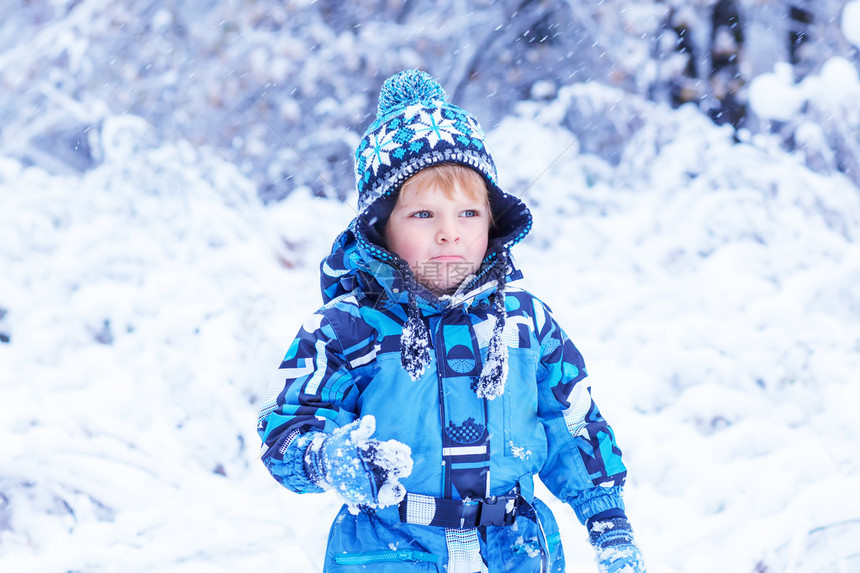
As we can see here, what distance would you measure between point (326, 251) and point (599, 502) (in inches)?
122

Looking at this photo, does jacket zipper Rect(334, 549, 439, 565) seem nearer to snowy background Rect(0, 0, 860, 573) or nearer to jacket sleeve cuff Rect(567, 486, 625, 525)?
jacket sleeve cuff Rect(567, 486, 625, 525)

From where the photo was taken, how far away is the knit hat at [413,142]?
1783 mm

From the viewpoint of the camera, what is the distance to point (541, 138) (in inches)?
206

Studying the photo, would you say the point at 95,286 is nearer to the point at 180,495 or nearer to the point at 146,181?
the point at 146,181

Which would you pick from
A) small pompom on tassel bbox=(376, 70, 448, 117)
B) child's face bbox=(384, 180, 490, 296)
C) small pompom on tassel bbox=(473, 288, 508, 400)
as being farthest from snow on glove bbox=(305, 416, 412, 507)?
small pompom on tassel bbox=(376, 70, 448, 117)

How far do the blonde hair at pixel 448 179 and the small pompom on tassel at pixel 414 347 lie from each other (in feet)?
1.00

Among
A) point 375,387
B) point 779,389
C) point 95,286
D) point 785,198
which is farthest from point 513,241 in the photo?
point 785,198

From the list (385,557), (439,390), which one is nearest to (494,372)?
(439,390)

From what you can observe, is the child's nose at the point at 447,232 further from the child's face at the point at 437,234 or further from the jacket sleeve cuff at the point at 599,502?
the jacket sleeve cuff at the point at 599,502

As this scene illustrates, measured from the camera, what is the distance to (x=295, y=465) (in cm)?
152

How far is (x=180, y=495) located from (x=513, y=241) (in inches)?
74.2

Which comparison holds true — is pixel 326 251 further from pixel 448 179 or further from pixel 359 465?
pixel 359 465

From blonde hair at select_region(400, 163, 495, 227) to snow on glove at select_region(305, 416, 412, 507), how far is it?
647 mm

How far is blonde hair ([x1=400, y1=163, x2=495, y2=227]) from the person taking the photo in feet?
5.83
